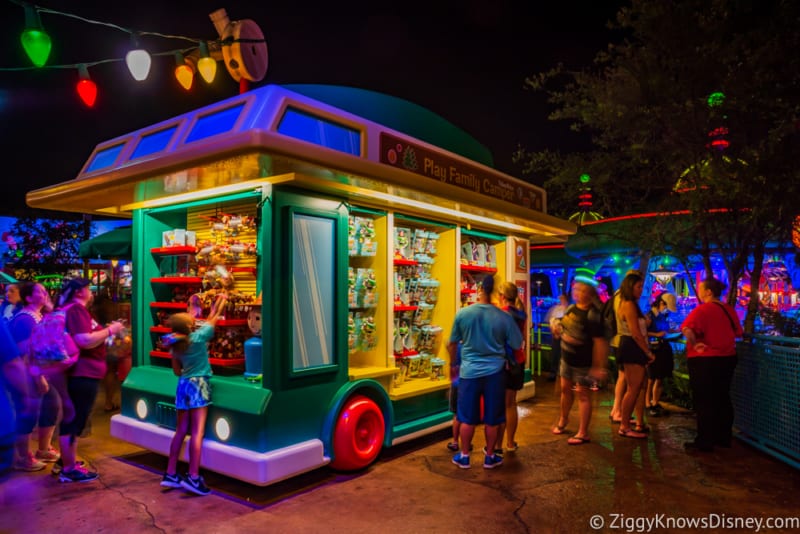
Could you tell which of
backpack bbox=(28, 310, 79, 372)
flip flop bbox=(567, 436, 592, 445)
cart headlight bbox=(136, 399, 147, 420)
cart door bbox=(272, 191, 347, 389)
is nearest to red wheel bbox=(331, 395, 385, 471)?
cart door bbox=(272, 191, 347, 389)

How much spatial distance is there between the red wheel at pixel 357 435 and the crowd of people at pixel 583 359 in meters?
0.83

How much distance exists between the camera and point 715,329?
228 inches

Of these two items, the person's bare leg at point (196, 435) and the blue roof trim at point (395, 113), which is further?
the blue roof trim at point (395, 113)

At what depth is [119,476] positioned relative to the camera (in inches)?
203

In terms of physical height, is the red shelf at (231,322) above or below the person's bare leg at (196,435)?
above

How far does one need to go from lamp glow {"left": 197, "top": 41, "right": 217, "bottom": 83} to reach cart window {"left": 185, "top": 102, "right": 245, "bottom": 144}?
3093 mm

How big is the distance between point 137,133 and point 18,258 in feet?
61.5

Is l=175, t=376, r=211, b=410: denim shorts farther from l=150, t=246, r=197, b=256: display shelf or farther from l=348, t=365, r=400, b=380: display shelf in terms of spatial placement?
l=150, t=246, r=197, b=256: display shelf

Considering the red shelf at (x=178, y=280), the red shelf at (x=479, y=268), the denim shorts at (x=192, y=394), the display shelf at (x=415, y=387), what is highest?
the red shelf at (x=479, y=268)

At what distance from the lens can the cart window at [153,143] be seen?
5008 mm

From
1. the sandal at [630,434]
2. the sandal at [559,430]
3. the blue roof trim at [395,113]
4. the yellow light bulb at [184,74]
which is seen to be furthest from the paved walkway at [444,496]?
the yellow light bulb at [184,74]

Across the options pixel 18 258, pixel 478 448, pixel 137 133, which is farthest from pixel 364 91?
pixel 18 258

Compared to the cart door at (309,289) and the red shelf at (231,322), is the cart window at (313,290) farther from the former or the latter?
the red shelf at (231,322)

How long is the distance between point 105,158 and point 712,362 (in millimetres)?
6847
